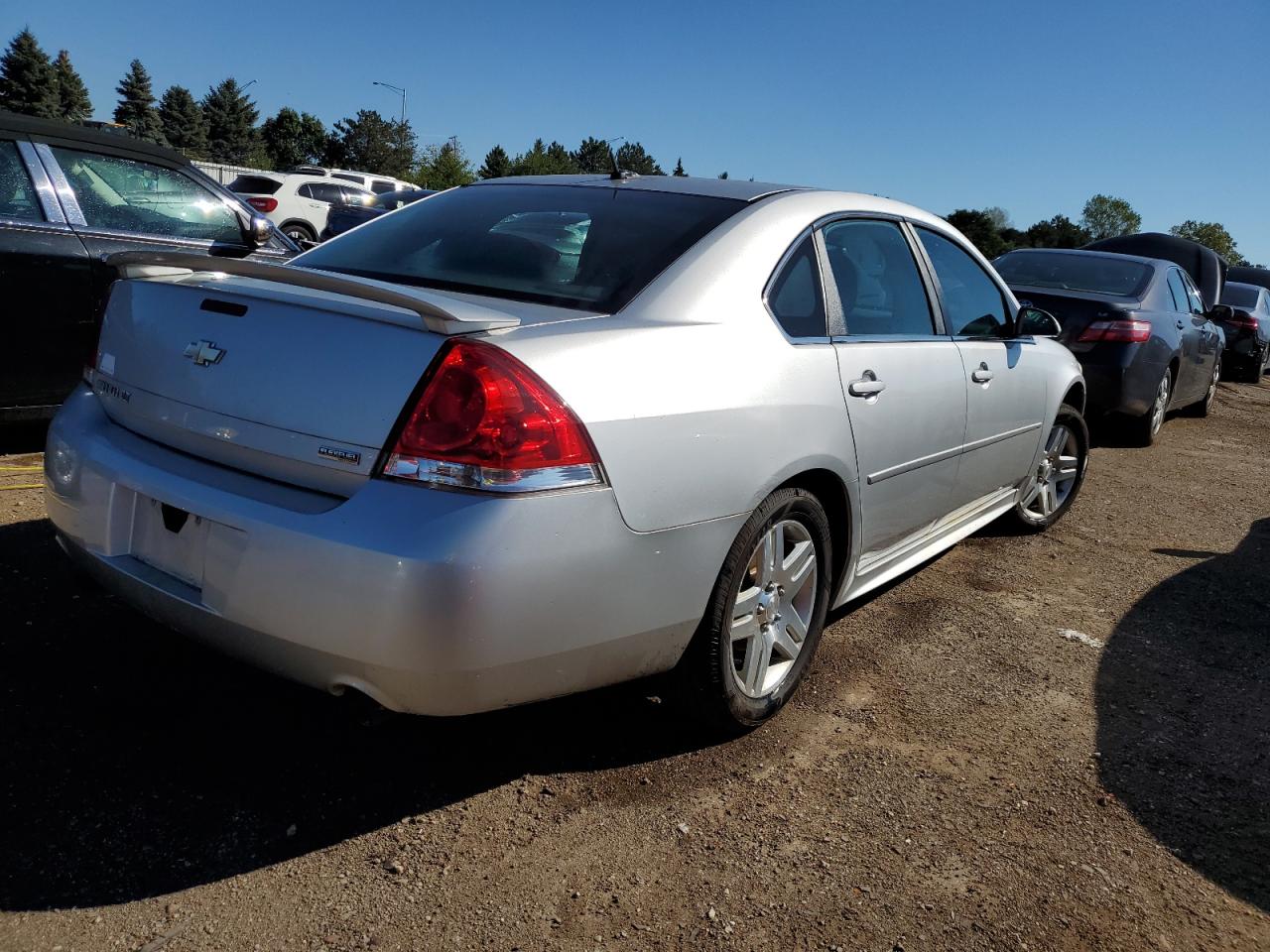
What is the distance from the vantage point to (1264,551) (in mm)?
5383

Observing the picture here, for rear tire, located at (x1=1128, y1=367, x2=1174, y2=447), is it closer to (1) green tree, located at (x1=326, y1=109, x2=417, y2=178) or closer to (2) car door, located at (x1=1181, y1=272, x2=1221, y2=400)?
(2) car door, located at (x1=1181, y1=272, x2=1221, y2=400)

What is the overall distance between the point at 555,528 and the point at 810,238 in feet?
4.74

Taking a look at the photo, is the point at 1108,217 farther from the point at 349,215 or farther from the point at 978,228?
the point at 349,215

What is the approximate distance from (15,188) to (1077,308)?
21.6ft

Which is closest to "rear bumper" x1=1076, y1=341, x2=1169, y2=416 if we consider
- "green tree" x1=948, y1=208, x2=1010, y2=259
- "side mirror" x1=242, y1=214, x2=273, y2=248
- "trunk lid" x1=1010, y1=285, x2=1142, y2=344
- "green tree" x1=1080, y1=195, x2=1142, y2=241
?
"trunk lid" x1=1010, y1=285, x2=1142, y2=344

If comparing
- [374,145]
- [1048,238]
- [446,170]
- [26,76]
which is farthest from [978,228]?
[26,76]

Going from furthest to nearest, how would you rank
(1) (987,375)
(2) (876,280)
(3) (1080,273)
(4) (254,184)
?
(4) (254,184) < (3) (1080,273) < (1) (987,375) < (2) (876,280)

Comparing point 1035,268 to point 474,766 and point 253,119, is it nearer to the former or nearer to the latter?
point 474,766

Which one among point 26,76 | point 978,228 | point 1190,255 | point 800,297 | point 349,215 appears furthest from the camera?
point 26,76

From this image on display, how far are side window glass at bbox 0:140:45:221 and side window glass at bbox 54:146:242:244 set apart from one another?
198 mm

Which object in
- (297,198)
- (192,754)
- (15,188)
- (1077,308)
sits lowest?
(192,754)

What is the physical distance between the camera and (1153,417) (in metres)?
8.20

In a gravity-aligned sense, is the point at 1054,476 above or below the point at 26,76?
below

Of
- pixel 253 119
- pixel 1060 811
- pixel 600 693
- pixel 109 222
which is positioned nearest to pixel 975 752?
pixel 1060 811
